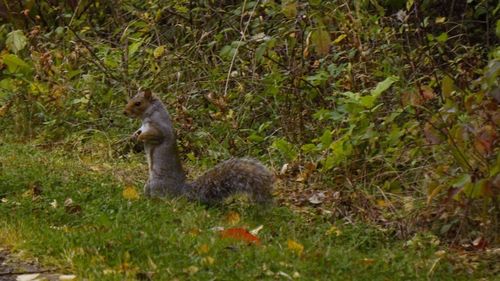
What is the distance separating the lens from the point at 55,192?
21.8 ft

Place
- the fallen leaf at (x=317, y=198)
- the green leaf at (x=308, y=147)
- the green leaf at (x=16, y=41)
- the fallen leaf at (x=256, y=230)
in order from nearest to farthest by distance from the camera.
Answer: the fallen leaf at (x=256, y=230) → the fallen leaf at (x=317, y=198) → the green leaf at (x=308, y=147) → the green leaf at (x=16, y=41)

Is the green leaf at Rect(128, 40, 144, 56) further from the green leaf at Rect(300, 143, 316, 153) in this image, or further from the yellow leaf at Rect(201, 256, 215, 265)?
the yellow leaf at Rect(201, 256, 215, 265)

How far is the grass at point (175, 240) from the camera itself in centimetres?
493

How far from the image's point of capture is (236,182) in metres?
6.41

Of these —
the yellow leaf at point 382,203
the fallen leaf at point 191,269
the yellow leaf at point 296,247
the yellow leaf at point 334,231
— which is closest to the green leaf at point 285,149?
the yellow leaf at point 382,203

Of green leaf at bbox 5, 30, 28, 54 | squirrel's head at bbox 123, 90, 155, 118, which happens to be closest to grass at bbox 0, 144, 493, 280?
squirrel's head at bbox 123, 90, 155, 118

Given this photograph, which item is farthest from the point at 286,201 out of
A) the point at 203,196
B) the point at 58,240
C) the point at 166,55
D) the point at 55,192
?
the point at 166,55

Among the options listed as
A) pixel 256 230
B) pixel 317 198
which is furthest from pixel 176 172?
pixel 256 230

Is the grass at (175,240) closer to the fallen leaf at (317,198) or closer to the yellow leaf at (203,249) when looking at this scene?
the yellow leaf at (203,249)

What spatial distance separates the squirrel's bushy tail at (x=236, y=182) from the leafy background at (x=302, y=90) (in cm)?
60

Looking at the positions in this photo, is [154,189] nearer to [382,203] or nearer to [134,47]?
[382,203]

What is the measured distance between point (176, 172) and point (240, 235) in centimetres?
138

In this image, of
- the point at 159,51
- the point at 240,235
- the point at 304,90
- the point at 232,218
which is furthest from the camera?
the point at 159,51

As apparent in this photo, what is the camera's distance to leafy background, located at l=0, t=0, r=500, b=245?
237 inches
